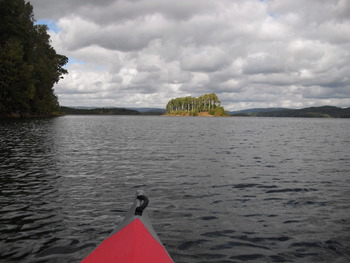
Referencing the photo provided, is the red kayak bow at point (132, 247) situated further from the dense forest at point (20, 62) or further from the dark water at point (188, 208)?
the dense forest at point (20, 62)

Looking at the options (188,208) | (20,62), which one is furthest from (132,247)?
(20,62)

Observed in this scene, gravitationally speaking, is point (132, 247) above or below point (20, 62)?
below

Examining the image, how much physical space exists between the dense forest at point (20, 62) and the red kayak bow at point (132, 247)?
64395 millimetres

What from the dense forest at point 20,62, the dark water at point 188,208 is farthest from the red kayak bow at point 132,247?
the dense forest at point 20,62

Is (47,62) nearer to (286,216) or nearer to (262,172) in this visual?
(262,172)

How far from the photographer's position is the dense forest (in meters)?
60.3

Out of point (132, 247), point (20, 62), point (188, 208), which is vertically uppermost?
point (20, 62)

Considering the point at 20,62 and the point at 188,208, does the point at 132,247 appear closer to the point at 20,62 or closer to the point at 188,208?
the point at 188,208

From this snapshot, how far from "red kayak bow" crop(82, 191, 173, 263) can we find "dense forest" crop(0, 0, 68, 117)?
64.4m

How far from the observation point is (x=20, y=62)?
204 feet

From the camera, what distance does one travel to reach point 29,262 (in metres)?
6.45

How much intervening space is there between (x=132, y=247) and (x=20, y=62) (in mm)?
69034

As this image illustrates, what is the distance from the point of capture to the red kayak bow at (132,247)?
4.46 metres

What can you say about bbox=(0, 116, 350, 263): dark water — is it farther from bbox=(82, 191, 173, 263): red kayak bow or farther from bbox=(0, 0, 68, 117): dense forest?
bbox=(0, 0, 68, 117): dense forest
